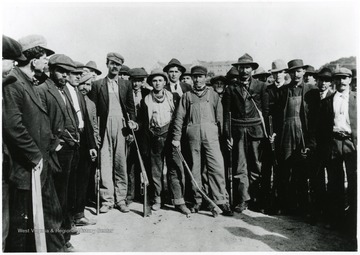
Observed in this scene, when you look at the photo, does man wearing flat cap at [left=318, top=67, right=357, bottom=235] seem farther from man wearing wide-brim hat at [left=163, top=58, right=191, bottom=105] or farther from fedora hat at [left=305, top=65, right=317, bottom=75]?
man wearing wide-brim hat at [left=163, top=58, right=191, bottom=105]

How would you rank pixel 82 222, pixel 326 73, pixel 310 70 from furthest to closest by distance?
pixel 310 70 < pixel 326 73 < pixel 82 222

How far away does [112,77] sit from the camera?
18.0 ft

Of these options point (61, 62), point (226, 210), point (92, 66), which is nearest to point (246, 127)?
point (226, 210)

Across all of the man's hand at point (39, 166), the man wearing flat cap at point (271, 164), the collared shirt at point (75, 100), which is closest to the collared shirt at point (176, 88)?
the man wearing flat cap at point (271, 164)

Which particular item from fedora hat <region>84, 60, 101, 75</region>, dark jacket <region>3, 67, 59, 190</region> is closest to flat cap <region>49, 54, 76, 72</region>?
dark jacket <region>3, 67, 59, 190</region>

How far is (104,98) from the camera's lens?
532 cm

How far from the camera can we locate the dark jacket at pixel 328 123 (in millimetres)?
4242

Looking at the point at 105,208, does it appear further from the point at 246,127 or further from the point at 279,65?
the point at 279,65

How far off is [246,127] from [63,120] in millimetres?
2709

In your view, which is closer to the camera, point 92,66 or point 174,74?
point 174,74

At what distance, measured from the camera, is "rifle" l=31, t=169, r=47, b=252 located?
319 centimetres

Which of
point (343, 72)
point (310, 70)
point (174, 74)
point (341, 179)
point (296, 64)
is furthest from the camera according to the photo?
point (310, 70)

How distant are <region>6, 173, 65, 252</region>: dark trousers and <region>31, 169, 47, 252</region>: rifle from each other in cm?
7

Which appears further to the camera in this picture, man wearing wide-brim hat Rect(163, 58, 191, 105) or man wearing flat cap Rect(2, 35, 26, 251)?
man wearing wide-brim hat Rect(163, 58, 191, 105)
